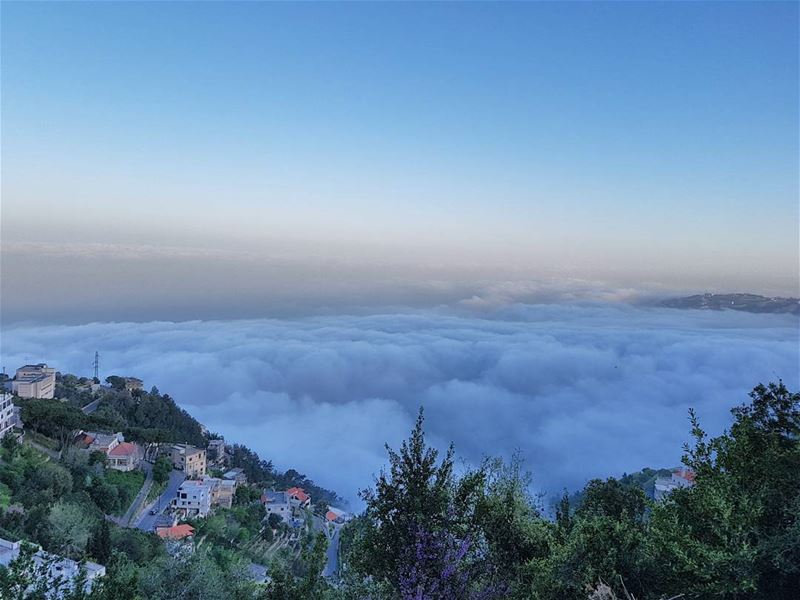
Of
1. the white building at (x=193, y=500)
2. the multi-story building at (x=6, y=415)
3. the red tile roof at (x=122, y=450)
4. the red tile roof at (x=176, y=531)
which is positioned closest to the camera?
Answer: the red tile roof at (x=176, y=531)

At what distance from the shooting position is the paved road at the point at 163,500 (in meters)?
24.8

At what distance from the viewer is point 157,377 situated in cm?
8400

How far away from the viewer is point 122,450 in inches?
1222

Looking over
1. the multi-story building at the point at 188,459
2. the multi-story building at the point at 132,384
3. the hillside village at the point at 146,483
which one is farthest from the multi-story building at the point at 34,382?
the multi-story building at the point at 188,459

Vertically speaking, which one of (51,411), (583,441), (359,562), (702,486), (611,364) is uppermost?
(702,486)

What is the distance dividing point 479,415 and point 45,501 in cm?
7534

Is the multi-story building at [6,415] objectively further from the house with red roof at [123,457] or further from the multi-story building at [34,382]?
the multi-story building at [34,382]

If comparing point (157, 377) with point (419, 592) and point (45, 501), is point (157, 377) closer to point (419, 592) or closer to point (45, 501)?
point (45, 501)

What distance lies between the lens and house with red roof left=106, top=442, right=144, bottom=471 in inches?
1169

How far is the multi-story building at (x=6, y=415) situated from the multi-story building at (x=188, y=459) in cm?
1082

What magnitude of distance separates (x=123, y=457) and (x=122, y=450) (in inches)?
25.3

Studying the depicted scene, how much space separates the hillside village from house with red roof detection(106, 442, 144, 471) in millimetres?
69

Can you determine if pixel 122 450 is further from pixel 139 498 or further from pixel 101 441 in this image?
pixel 139 498

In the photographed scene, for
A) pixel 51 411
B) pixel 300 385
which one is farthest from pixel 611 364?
pixel 51 411
